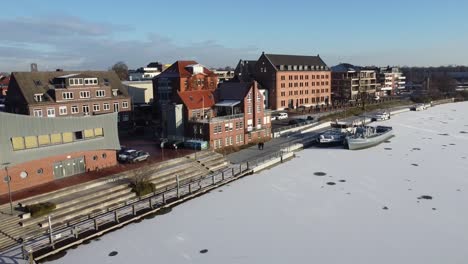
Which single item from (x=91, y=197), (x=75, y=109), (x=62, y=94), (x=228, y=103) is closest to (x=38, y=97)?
(x=62, y=94)

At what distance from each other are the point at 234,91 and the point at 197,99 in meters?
5.38

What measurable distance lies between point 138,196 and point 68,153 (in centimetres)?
753

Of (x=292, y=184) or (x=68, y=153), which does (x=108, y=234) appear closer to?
(x=68, y=153)

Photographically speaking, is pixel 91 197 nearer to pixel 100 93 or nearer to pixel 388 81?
pixel 100 93

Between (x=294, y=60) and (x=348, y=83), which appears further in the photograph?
(x=348, y=83)

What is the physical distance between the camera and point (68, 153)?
1210 inches

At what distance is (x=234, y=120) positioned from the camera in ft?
148

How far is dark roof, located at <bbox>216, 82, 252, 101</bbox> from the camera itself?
47.6 metres

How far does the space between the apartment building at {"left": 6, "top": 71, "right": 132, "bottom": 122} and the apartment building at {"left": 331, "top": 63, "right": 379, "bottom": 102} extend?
68947 mm

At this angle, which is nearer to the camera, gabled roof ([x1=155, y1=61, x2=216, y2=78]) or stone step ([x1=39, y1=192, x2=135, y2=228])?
stone step ([x1=39, y1=192, x2=135, y2=228])

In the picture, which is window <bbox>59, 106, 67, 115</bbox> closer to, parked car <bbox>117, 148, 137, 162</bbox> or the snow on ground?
parked car <bbox>117, 148, 137, 162</bbox>

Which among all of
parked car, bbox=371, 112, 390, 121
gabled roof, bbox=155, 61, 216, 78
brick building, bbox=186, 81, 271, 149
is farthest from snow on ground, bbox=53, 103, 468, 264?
parked car, bbox=371, 112, 390, 121

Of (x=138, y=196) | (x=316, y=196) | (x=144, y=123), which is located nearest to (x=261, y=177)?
(x=316, y=196)

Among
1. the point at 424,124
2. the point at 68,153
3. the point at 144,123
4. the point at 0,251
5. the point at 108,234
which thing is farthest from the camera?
the point at 424,124
